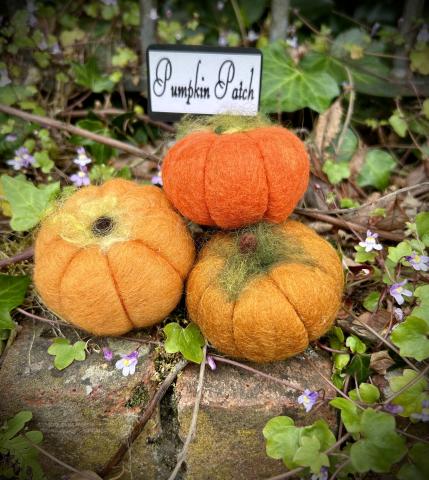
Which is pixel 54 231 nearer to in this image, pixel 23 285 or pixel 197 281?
pixel 23 285

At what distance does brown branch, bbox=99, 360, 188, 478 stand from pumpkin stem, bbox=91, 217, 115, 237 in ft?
1.27

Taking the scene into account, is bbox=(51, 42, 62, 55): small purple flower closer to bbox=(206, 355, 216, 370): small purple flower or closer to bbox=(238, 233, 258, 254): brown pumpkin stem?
bbox=(238, 233, 258, 254): brown pumpkin stem

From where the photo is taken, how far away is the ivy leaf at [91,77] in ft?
6.07

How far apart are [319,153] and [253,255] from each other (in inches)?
30.7

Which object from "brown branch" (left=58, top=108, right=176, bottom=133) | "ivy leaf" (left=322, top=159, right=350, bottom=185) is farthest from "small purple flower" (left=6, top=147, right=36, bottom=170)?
"ivy leaf" (left=322, top=159, right=350, bottom=185)

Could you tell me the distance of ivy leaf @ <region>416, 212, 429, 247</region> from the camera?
47.4 inches

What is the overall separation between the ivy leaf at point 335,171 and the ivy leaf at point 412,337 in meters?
0.72

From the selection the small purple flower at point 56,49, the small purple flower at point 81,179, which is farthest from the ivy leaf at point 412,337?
the small purple flower at point 56,49

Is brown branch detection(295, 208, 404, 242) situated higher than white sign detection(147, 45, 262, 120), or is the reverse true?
white sign detection(147, 45, 262, 120)

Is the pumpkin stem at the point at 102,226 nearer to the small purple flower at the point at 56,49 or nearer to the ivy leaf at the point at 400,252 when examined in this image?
the ivy leaf at the point at 400,252

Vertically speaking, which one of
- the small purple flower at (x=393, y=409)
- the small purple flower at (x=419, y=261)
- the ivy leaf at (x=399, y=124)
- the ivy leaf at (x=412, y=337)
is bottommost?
the small purple flower at (x=393, y=409)

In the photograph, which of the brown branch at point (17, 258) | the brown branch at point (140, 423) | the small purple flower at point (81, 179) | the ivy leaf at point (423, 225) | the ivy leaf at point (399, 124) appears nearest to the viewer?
the brown branch at point (140, 423)

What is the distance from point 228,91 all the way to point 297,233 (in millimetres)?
567

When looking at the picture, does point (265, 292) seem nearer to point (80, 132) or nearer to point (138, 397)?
point (138, 397)
